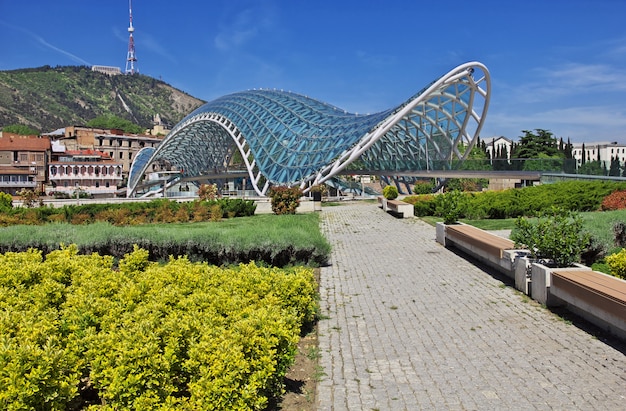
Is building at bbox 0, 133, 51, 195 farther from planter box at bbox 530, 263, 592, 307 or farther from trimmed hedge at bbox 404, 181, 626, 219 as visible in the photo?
planter box at bbox 530, 263, 592, 307

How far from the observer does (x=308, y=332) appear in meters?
7.78

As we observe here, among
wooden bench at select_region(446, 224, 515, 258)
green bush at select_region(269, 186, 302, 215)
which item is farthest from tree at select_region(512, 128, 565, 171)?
wooden bench at select_region(446, 224, 515, 258)

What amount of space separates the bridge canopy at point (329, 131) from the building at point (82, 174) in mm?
14265

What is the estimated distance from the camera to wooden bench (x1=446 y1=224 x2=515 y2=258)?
37.1 feet

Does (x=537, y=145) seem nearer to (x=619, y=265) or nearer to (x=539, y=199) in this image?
(x=539, y=199)

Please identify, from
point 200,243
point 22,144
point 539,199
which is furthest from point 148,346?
point 22,144

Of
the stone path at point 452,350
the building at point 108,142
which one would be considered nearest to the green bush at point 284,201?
the stone path at point 452,350

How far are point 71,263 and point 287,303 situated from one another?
13.6 ft

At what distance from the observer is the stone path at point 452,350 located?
5.45 metres

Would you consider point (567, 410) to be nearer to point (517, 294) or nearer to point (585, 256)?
point (517, 294)

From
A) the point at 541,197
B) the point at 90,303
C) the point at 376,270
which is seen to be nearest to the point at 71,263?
the point at 90,303

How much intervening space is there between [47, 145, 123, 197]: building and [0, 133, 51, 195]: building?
138 centimetres

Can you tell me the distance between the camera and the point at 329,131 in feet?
156

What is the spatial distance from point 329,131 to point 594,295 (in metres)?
41.0
